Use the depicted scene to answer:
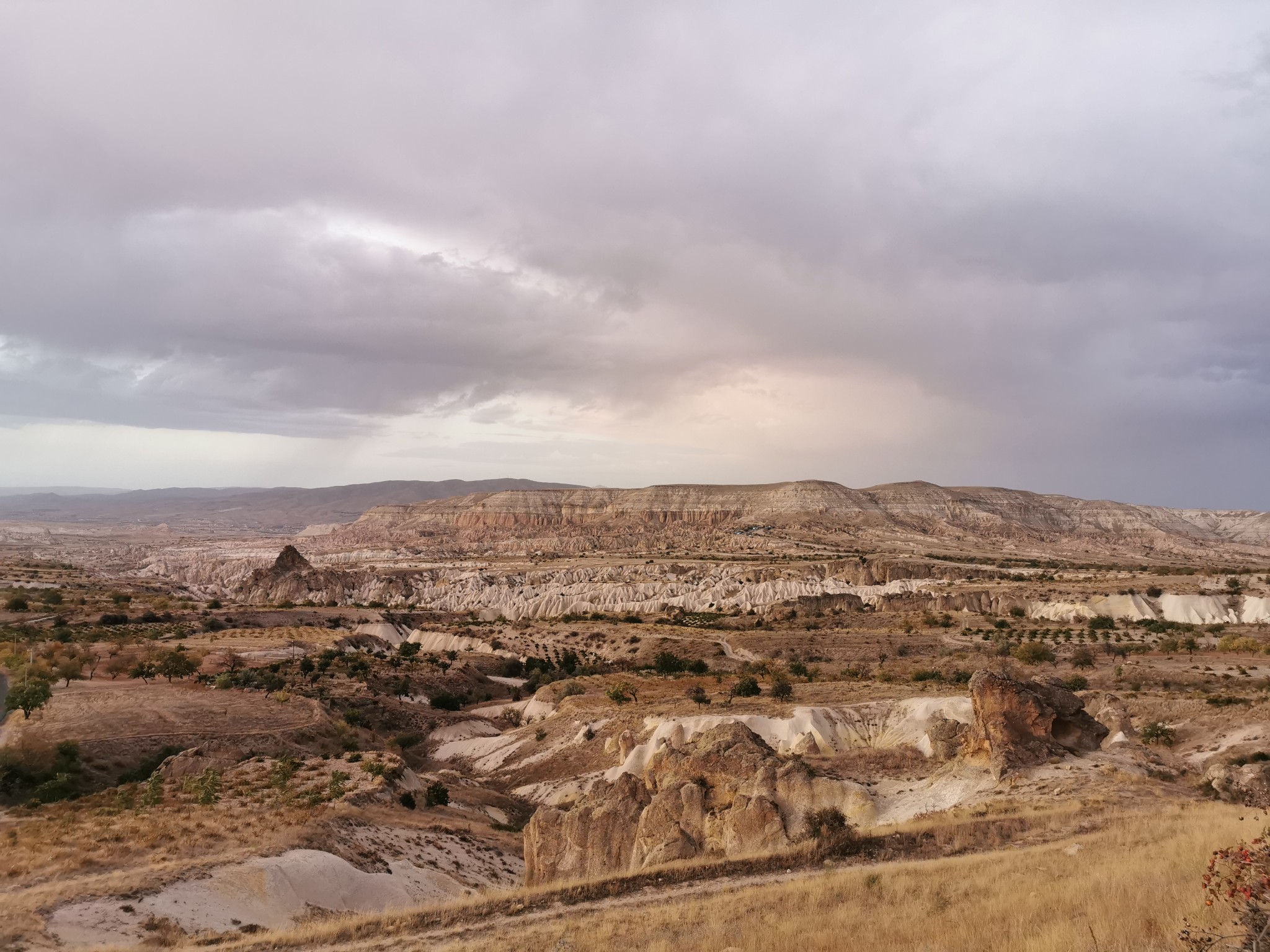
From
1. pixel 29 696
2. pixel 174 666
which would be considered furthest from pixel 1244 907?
pixel 174 666

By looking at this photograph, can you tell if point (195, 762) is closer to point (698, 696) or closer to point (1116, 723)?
point (698, 696)

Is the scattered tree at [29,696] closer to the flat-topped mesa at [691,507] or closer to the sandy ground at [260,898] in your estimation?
the sandy ground at [260,898]

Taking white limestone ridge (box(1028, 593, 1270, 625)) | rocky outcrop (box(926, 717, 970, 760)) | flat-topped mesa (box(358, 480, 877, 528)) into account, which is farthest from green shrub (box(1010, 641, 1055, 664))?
flat-topped mesa (box(358, 480, 877, 528))

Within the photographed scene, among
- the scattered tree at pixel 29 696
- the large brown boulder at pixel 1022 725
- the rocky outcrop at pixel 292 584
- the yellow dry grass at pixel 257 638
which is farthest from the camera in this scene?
the rocky outcrop at pixel 292 584

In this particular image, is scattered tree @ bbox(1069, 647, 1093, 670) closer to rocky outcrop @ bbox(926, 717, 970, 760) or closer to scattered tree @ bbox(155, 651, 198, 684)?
rocky outcrop @ bbox(926, 717, 970, 760)

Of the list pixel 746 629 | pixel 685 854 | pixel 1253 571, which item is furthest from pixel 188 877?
pixel 1253 571

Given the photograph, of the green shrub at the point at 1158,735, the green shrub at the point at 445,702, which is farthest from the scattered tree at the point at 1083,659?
the green shrub at the point at 445,702
